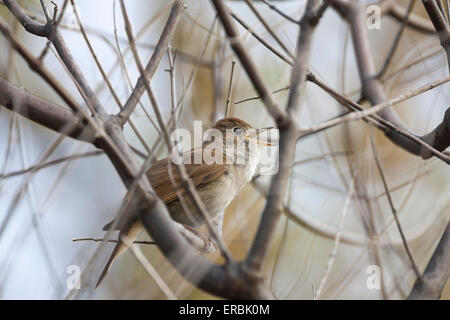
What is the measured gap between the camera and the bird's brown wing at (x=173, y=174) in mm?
4105

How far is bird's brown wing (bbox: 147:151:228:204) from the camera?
4.11 metres

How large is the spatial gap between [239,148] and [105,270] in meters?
1.80

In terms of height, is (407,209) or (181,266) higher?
(181,266)

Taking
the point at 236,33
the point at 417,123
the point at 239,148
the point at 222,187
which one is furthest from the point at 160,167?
the point at 417,123

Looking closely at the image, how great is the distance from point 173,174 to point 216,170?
0.62m

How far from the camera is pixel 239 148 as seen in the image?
16.0ft

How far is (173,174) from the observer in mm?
3986

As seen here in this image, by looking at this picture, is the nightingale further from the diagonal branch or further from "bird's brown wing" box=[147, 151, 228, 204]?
the diagonal branch

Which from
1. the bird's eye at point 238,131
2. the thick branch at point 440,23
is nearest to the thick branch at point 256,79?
the thick branch at point 440,23

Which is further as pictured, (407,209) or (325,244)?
(325,244)

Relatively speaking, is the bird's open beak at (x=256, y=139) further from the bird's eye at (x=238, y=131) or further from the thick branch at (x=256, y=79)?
the thick branch at (x=256, y=79)

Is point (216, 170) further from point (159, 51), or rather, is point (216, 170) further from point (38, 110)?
point (38, 110)
